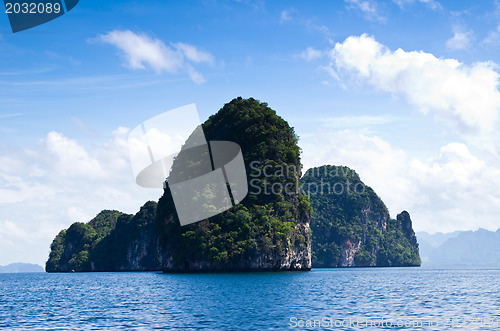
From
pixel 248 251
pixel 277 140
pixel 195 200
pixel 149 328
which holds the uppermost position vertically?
pixel 277 140

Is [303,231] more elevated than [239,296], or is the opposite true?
[303,231]

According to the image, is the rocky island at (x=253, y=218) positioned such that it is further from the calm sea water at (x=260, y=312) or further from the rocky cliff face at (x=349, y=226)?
the rocky cliff face at (x=349, y=226)

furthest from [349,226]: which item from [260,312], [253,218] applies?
[260,312]

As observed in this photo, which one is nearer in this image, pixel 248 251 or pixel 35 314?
pixel 35 314

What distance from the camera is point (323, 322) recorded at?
25.3m

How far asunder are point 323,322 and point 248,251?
53.8 meters

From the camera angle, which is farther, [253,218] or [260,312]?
[253,218]

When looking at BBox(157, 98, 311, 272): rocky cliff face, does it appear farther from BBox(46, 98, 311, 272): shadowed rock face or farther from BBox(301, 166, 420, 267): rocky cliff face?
BBox(301, 166, 420, 267): rocky cliff face

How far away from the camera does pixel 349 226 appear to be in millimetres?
181750

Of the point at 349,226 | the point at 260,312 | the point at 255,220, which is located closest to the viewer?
the point at 260,312

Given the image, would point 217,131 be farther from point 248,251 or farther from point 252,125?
point 248,251

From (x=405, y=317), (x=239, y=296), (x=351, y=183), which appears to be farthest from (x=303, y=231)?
(x=351, y=183)

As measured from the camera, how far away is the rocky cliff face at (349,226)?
17675 centimetres

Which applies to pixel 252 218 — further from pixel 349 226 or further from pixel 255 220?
pixel 349 226
